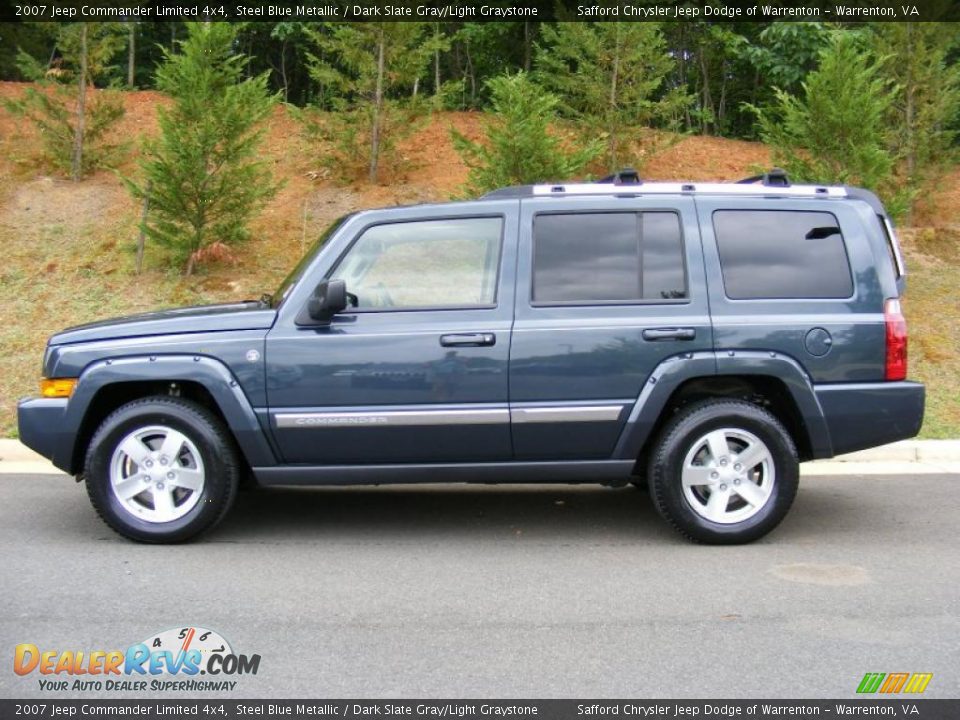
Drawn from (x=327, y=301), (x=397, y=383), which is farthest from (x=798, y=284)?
(x=327, y=301)

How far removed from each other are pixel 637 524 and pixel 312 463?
207cm

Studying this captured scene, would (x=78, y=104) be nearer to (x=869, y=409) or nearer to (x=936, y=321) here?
(x=936, y=321)

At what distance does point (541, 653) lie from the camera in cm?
388

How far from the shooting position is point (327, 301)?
16.8 feet

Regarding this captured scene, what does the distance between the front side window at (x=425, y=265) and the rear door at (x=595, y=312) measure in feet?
0.71

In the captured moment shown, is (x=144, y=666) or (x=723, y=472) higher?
(x=723, y=472)

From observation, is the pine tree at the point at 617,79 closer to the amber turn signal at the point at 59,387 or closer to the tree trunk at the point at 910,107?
the tree trunk at the point at 910,107

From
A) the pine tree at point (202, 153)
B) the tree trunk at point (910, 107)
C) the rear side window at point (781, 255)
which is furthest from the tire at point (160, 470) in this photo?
the tree trunk at point (910, 107)

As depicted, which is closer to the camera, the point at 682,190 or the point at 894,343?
the point at 894,343

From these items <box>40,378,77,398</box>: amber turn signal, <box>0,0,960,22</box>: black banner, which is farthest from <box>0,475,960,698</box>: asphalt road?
<box>0,0,960,22</box>: black banner

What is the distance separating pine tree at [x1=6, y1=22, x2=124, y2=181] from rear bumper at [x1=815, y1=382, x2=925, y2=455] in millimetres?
12370

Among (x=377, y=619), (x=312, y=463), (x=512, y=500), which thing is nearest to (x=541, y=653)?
(x=377, y=619)

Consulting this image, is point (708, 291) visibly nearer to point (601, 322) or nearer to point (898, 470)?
point (601, 322)

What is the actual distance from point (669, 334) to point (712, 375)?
0.34m
